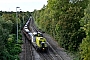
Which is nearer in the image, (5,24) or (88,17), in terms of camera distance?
(88,17)

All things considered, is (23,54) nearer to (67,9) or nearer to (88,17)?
(67,9)

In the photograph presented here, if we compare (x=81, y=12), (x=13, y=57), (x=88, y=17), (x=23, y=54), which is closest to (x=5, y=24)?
(x=23, y=54)

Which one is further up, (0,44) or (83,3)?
(83,3)

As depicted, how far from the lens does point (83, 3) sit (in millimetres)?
48562

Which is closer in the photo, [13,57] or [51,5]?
[13,57]

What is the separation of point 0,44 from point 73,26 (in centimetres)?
1840

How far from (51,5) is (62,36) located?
13.6 m

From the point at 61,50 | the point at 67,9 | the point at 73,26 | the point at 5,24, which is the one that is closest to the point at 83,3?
the point at 67,9

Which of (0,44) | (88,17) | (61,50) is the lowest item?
(61,50)

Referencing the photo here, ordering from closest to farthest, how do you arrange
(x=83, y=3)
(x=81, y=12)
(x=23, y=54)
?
(x=23, y=54) → (x=81, y=12) → (x=83, y=3)

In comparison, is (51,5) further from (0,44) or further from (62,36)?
(0,44)

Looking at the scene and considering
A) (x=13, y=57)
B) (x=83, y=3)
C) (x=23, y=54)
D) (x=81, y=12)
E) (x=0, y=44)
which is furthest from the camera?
(x=83, y=3)

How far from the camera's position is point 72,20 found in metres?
A: 44.8

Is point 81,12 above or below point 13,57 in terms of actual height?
above
